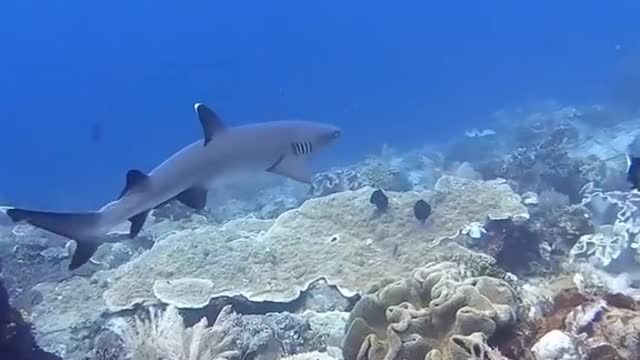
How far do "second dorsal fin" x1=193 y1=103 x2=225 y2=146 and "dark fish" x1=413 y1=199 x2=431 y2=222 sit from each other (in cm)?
421

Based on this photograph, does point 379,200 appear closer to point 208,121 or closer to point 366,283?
point 366,283

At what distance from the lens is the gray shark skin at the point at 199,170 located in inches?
221

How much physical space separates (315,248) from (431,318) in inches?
169

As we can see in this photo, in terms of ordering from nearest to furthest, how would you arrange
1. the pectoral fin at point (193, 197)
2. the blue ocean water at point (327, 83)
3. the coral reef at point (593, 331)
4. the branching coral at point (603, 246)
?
the coral reef at point (593, 331), the pectoral fin at point (193, 197), the branching coral at point (603, 246), the blue ocean water at point (327, 83)

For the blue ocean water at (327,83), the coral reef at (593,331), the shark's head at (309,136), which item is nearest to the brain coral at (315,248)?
→ the shark's head at (309,136)

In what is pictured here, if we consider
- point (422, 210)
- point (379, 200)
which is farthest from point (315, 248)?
point (422, 210)

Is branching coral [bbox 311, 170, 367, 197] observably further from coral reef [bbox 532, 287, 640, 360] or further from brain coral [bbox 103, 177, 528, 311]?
coral reef [bbox 532, 287, 640, 360]

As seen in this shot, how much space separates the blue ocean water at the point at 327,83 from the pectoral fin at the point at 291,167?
28442 mm

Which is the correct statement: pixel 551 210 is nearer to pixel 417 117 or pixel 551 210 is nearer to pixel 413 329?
pixel 413 329

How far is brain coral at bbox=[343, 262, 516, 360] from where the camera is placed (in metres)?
4.46

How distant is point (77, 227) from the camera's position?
557 cm

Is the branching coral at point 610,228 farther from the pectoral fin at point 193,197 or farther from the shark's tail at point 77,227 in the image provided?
the shark's tail at point 77,227

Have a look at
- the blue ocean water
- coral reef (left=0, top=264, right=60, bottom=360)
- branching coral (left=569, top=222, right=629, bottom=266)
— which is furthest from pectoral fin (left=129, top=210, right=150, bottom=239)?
the blue ocean water

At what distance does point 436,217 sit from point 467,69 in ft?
334
